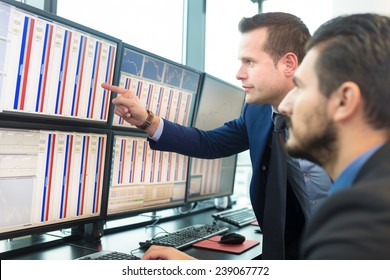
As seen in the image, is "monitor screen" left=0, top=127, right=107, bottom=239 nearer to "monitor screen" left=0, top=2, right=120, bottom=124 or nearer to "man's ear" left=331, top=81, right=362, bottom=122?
"monitor screen" left=0, top=2, right=120, bottom=124

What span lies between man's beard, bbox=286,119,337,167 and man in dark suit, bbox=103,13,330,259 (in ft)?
2.14

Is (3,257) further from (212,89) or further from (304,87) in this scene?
(212,89)

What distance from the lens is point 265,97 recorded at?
1439 millimetres

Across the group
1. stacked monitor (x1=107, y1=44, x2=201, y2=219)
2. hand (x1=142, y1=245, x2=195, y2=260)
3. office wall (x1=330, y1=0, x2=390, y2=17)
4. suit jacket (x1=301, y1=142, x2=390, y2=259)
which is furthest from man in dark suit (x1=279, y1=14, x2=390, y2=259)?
office wall (x1=330, y1=0, x2=390, y2=17)

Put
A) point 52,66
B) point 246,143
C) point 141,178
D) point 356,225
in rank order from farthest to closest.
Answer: point 246,143, point 141,178, point 52,66, point 356,225

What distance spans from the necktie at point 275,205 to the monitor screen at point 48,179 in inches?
24.1

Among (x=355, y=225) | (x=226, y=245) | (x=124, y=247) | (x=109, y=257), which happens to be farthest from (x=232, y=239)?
(x=355, y=225)

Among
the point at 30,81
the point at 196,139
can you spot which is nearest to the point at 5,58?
the point at 30,81

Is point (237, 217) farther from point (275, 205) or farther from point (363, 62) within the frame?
point (363, 62)

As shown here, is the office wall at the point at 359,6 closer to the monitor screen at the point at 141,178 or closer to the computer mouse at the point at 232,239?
the monitor screen at the point at 141,178

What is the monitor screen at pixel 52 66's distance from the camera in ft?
3.67

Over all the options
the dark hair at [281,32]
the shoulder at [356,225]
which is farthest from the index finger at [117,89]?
the shoulder at [356,225]

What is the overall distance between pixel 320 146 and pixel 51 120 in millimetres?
865

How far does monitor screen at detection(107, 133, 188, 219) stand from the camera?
1.53 meters
